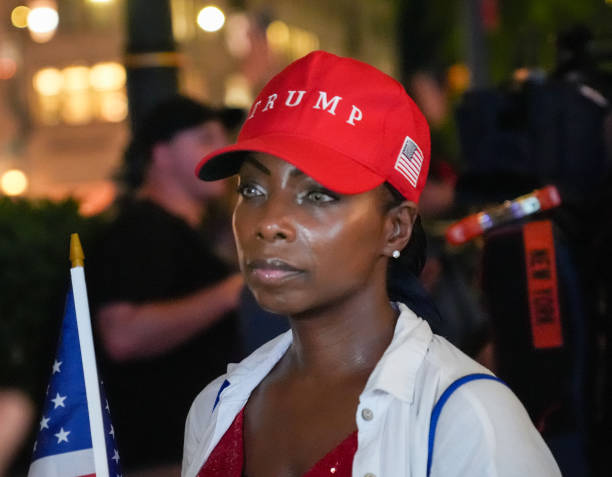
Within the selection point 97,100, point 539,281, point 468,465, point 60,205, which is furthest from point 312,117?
point 97,100

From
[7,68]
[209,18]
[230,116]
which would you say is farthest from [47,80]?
[230,116]

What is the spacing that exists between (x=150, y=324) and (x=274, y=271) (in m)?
2.19

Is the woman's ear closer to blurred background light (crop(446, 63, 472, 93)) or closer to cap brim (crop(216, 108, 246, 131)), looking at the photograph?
cap brim (crop(216, 108, 246, 131))

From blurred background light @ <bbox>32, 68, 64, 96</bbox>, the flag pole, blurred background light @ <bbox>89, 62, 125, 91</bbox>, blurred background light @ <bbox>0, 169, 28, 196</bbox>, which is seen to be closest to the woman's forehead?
the flag pole

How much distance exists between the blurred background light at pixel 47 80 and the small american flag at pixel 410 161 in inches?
1522

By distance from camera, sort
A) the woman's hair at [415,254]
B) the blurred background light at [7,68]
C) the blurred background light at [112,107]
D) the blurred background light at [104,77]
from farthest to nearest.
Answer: the blurred background light at [104,77], the blurred background light at [112,107], the blurred background light at [7,68], the woman's hair at [415,254]

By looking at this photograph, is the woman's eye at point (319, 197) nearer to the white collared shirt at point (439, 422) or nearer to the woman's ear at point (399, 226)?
the woman's ear at point (399, 226)

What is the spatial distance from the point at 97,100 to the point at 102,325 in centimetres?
3585

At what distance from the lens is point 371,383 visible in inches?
84.7

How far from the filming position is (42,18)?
36.2 m

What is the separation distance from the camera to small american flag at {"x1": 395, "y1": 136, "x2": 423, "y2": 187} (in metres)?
2.25

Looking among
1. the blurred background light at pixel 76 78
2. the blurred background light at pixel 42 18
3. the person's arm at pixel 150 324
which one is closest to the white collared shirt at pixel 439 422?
the person's arm at pixel 150 324

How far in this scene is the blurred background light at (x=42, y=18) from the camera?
35.4 m

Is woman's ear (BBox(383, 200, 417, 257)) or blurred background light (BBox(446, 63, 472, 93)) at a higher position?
woman's ear (BBox(383, 200, 417, 257))
